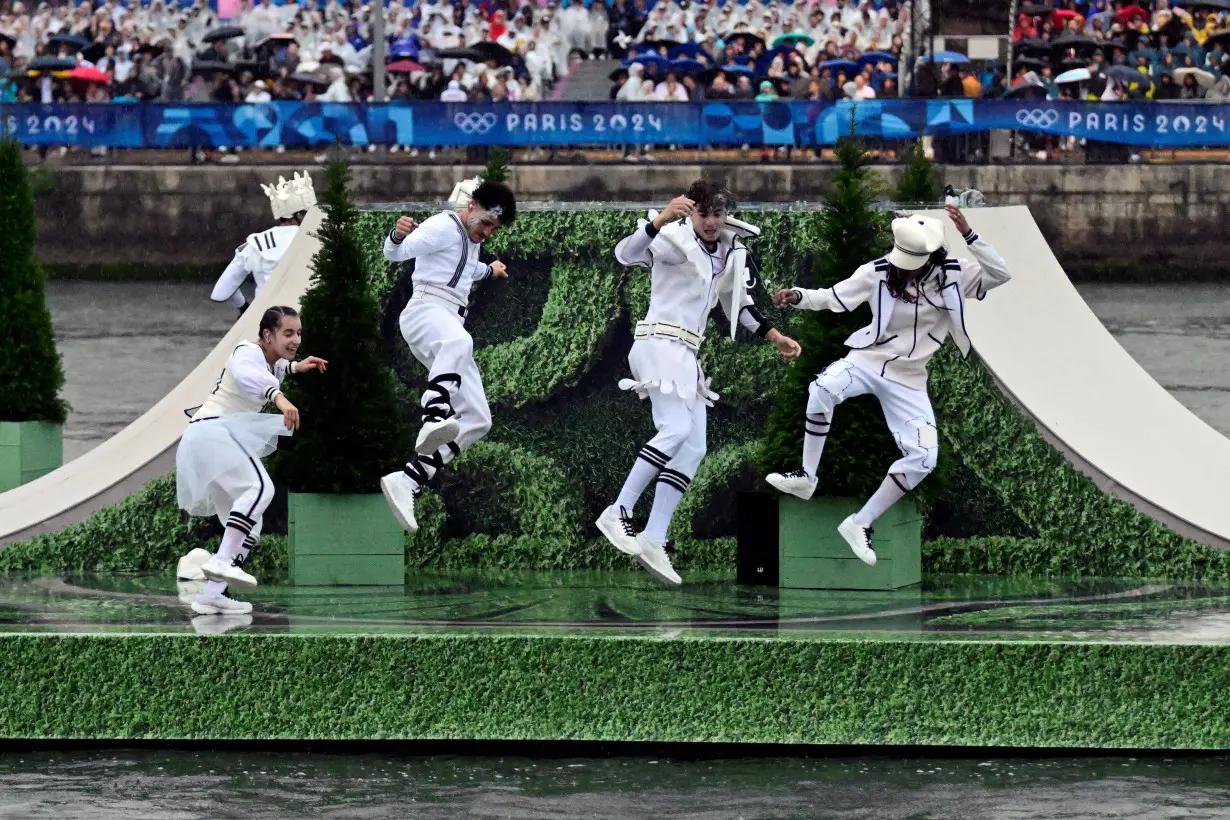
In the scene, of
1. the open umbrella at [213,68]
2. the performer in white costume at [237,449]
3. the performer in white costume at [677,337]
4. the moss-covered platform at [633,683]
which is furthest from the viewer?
the open umbrella at [213,68]

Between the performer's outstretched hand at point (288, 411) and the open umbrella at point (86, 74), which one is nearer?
the performer's outstretched hand at point (288, 411)

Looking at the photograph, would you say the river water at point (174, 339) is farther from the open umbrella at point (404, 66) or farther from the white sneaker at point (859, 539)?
the white sneaker at point (859, 539)

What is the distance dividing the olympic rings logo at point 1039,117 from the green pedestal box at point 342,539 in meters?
20.9

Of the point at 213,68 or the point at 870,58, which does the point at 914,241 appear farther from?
the point at 213,68

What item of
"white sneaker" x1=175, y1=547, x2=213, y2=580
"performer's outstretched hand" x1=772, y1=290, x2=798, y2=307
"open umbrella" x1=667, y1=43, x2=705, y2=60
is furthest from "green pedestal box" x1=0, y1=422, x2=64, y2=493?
"open umbrella" x1=667, y1=43, x2=705, y2=60

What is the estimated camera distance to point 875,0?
31.3 metres

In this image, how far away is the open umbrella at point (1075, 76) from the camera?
30656mm

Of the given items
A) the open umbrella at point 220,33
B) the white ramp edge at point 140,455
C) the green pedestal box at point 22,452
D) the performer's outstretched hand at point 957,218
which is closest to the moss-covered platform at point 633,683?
the performer's outstretched hand at point 957,218

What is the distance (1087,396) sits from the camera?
40.5 ft

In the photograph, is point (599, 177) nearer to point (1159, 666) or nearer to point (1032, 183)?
point (1032, 183)

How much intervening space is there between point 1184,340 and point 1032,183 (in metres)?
5.21

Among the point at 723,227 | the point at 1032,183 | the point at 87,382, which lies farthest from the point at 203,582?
the point at 1032,183

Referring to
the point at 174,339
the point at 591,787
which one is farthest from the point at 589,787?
the point at 174,339

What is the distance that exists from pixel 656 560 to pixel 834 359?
1342mm
